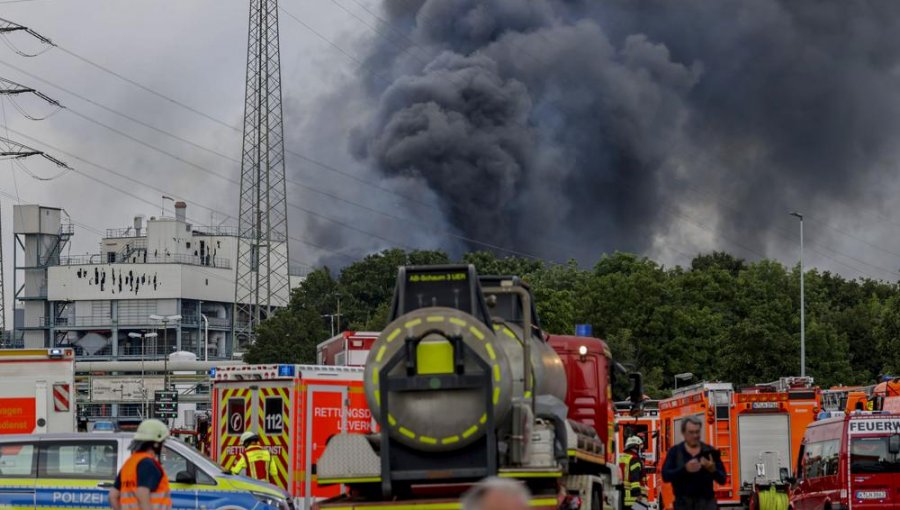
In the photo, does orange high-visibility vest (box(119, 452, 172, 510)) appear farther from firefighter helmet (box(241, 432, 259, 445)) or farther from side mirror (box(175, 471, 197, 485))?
firefighter helmet (box(241, 432, 259, 445))

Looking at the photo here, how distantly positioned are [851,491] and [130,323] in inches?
5205

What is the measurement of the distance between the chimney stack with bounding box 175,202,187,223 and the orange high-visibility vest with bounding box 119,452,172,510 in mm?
139933

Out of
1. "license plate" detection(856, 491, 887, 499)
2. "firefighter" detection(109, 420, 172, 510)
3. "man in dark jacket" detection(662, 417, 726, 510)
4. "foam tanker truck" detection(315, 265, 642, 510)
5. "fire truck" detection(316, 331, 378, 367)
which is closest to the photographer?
"firefighter" detection(109, 420, 172, 510)

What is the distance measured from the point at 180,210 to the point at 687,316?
7940 cm

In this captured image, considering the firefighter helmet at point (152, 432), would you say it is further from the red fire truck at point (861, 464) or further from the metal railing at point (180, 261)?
the metal railing at point (180, 261)

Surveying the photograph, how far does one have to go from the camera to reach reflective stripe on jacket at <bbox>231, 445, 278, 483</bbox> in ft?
75.0

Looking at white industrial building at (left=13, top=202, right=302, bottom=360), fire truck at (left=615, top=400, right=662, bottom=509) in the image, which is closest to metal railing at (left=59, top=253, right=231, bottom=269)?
white industrial building at (left=13, top=202, right=302, bottom=360)

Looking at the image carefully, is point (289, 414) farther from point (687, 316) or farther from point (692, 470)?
point (687, 316)

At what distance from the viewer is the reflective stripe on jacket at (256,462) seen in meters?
22.9

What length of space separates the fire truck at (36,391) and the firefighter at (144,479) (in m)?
13.8

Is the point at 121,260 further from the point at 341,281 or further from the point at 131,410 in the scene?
the point at 341,281

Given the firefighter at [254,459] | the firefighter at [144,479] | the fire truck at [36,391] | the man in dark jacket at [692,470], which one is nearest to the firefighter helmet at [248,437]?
the firefighter at [254,459]

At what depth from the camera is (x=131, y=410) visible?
137m

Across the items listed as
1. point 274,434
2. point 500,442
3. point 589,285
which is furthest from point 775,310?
point 500,442
